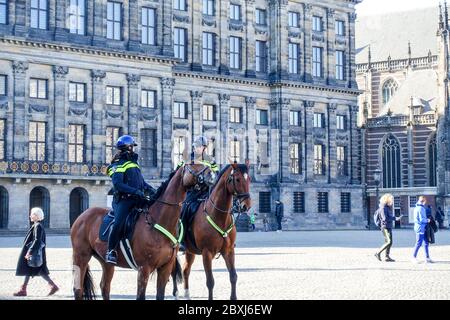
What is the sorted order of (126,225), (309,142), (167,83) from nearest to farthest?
(126,225), (167,83), (309,142)

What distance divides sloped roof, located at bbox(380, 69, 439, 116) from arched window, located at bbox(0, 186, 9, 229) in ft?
163

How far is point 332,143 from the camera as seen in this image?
7362cm

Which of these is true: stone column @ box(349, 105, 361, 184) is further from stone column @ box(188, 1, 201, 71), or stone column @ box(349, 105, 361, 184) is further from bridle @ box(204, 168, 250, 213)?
bridle @ box(204, 168, 250, 213)

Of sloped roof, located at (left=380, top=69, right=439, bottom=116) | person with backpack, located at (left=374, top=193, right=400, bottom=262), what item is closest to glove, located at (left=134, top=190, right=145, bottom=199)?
person with backpack, located at (left=374, top=193, right=400, bottom=262)

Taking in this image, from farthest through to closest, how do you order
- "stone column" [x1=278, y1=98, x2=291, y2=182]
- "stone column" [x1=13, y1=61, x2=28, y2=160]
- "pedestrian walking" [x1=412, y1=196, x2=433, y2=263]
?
"stone column" [x1=278, y1=98, x2=291, y2=182] < "stone column" [x1=13, y1=61, x2=28, y2=160] < "pedestrian walking" [x1=412, y1=196, x2=433, y2=263]

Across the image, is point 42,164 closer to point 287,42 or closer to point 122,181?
point 287,42

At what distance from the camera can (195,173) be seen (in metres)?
13.6

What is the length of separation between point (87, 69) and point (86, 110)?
2.70 m

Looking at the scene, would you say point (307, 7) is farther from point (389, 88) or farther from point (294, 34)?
point (389, 88)

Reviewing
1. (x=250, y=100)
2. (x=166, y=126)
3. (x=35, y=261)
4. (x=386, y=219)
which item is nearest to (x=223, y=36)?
(x=250, y=100)

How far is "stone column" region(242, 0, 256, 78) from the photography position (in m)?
68.8

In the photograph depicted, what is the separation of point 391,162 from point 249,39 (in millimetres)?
28004

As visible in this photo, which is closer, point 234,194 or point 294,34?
point 234,194
